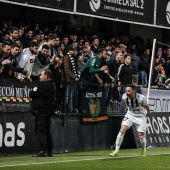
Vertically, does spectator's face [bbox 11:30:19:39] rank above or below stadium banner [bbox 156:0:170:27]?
below

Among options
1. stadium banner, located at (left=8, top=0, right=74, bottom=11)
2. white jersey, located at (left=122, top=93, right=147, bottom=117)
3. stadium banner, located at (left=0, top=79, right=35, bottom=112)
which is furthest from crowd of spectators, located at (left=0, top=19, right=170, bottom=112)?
white jersey, located at (left=122, top=93, right=147, bottom=117)

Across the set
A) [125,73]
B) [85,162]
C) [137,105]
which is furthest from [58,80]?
[85,162]

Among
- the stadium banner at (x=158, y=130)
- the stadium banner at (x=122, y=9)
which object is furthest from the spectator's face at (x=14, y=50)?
the stadium banner at (x=122, y=9)

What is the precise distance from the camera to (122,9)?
1070 inches

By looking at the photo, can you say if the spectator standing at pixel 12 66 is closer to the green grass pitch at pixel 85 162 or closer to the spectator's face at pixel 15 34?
the spectator's face at pixel 15 34

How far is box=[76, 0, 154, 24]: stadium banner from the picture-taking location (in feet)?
82.6

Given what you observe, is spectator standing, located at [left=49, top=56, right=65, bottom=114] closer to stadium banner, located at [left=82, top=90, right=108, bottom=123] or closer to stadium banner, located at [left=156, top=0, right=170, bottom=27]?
stadium banner, located at [left=82, top=90, right=108, bottom=123]

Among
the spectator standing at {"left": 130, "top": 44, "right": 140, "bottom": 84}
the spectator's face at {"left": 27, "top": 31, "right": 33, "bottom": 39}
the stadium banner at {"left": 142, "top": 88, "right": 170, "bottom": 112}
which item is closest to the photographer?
the spectator's face at {"left": 27, "top": 31, "right": 33, "bottom": 39}

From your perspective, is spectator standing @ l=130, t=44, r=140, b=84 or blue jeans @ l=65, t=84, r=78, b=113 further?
spectator standing @ l=130, t=44, r=140, b=84

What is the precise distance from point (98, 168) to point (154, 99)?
30.5 ft

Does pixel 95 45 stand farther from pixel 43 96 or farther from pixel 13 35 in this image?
pixel 43 96

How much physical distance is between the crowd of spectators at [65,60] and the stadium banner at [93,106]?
10.7 inches

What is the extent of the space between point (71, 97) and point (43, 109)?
255 cm

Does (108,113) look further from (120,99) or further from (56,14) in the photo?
(56,14)
